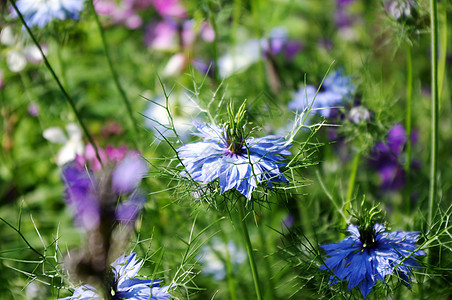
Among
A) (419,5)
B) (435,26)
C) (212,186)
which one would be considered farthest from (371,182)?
(212,186)

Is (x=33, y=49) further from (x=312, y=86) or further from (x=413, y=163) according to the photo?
(x=413, y=163)

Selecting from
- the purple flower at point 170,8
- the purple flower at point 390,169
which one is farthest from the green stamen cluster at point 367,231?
the purple flower at point 170,8

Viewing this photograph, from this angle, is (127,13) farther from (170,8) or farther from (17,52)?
(17,52)

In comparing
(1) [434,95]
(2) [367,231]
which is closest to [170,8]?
(1) [434,95]

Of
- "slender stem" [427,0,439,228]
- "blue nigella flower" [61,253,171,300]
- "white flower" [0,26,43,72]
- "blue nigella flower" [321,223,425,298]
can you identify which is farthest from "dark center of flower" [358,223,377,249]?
"white flower" [0,26,43,72]

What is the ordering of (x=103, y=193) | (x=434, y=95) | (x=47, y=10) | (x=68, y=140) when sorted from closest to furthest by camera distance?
(x=103, y=193) < (x=434, y=95) < (x=47, y=10) < (x=68, y=140)

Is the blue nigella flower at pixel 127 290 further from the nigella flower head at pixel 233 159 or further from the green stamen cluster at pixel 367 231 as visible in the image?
the green stamen cluster at pixel 367 231

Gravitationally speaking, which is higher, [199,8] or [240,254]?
[199,8]

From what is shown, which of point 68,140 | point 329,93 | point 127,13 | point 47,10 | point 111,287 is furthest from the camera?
point 127,13
